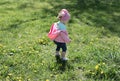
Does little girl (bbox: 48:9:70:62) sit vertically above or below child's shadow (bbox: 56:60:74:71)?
above

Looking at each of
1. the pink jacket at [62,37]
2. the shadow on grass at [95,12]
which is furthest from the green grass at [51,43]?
the pink jacket at [62,37]

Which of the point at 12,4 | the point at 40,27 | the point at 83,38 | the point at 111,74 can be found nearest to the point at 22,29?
the point at 40,27

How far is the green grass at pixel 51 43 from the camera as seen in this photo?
5766mm

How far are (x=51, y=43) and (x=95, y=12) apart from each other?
105 inches

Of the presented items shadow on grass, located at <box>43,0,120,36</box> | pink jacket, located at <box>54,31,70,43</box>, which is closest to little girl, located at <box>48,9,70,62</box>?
pink jacket, located at <box>54,31,70,43</box>

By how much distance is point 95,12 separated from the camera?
920 cm

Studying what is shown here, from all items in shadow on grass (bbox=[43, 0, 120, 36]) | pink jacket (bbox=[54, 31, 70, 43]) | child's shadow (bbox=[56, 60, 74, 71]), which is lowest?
child's shadow (bbox=[56, 60, 74, 71])

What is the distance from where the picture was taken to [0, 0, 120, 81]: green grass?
577 centimetres

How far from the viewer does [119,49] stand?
6.74 m

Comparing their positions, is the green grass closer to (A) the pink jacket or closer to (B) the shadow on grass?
(B) the shadow on grass

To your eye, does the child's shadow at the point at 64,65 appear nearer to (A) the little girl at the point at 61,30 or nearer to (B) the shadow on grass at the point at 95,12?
(A) the little girl at the point at 61,30

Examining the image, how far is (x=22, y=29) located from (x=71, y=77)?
2.72 metres

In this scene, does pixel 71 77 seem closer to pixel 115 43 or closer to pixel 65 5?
pixel 115 43

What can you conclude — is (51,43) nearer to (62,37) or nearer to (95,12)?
(62,37)
